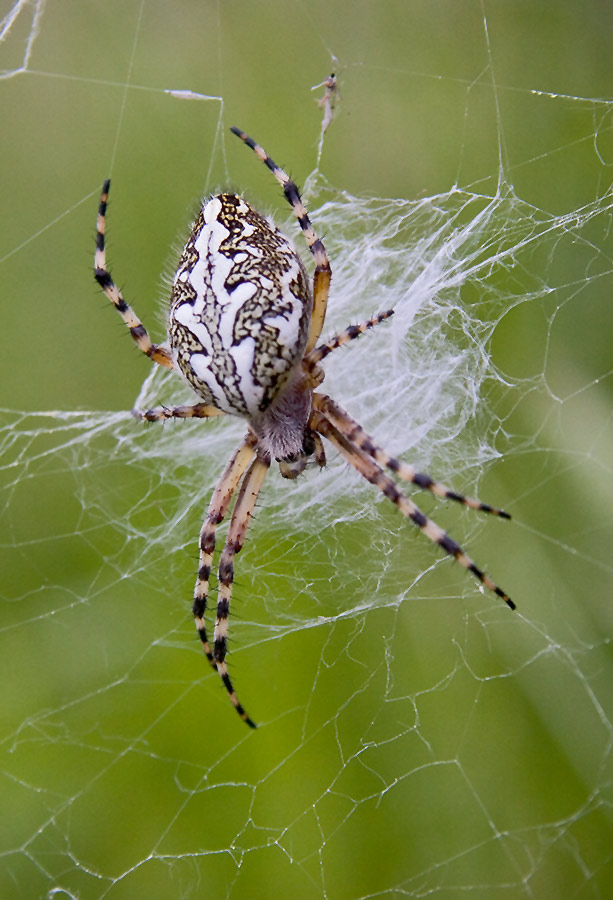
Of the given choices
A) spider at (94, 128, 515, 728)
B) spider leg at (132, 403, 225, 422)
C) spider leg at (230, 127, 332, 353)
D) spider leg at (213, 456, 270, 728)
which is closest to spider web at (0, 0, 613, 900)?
spider leg at (213, 456, 270, 728)

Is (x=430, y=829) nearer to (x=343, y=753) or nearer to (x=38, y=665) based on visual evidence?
(x=343, y=753)

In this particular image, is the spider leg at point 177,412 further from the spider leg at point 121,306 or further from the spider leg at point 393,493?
the spider leg at point 393,493

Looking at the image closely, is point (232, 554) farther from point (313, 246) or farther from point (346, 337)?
point (313, 246)

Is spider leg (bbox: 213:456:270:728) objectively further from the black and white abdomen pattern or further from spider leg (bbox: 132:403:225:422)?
the black and white abdomen pattern

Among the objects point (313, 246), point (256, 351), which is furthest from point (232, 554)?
point (313, 246)

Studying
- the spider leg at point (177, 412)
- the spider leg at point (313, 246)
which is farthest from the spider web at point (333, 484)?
the spider leg at point (177, 412)

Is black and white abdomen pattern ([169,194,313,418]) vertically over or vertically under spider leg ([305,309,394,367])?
over
